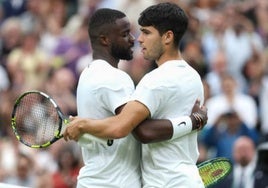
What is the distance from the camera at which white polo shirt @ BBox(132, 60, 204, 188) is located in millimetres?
8078

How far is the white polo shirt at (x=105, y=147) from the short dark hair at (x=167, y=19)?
0.41 metres

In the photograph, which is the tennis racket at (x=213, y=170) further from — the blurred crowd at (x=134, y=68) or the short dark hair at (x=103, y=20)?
the blurred crowd at (x=134, y=68)

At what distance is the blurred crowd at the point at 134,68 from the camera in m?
13.3

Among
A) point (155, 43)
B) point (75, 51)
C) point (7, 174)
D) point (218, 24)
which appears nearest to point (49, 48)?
point (75, 51)

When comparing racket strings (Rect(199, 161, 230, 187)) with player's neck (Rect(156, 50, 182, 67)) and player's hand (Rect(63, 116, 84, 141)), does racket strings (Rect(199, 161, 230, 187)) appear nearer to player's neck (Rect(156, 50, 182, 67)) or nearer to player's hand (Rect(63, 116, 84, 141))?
player's neck (Rect(156, 50, 182, 67))

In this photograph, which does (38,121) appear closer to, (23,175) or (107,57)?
(107,57)

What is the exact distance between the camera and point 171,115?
818 centimetres

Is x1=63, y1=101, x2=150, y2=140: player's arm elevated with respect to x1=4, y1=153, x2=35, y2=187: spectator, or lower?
elevated

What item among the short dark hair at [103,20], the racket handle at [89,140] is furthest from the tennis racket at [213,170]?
the short dark hair at [103,20]

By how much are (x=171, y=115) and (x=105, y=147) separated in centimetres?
51

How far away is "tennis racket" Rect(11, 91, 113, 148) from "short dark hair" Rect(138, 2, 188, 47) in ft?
2.83

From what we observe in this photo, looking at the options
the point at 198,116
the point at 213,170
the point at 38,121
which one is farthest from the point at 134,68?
the point at 198,116

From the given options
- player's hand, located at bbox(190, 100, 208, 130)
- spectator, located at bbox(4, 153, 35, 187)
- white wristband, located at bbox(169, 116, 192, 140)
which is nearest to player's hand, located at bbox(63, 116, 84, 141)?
white wristband, located at bbox(169, 116, 192, 140)

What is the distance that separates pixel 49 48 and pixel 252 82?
3307 mm
